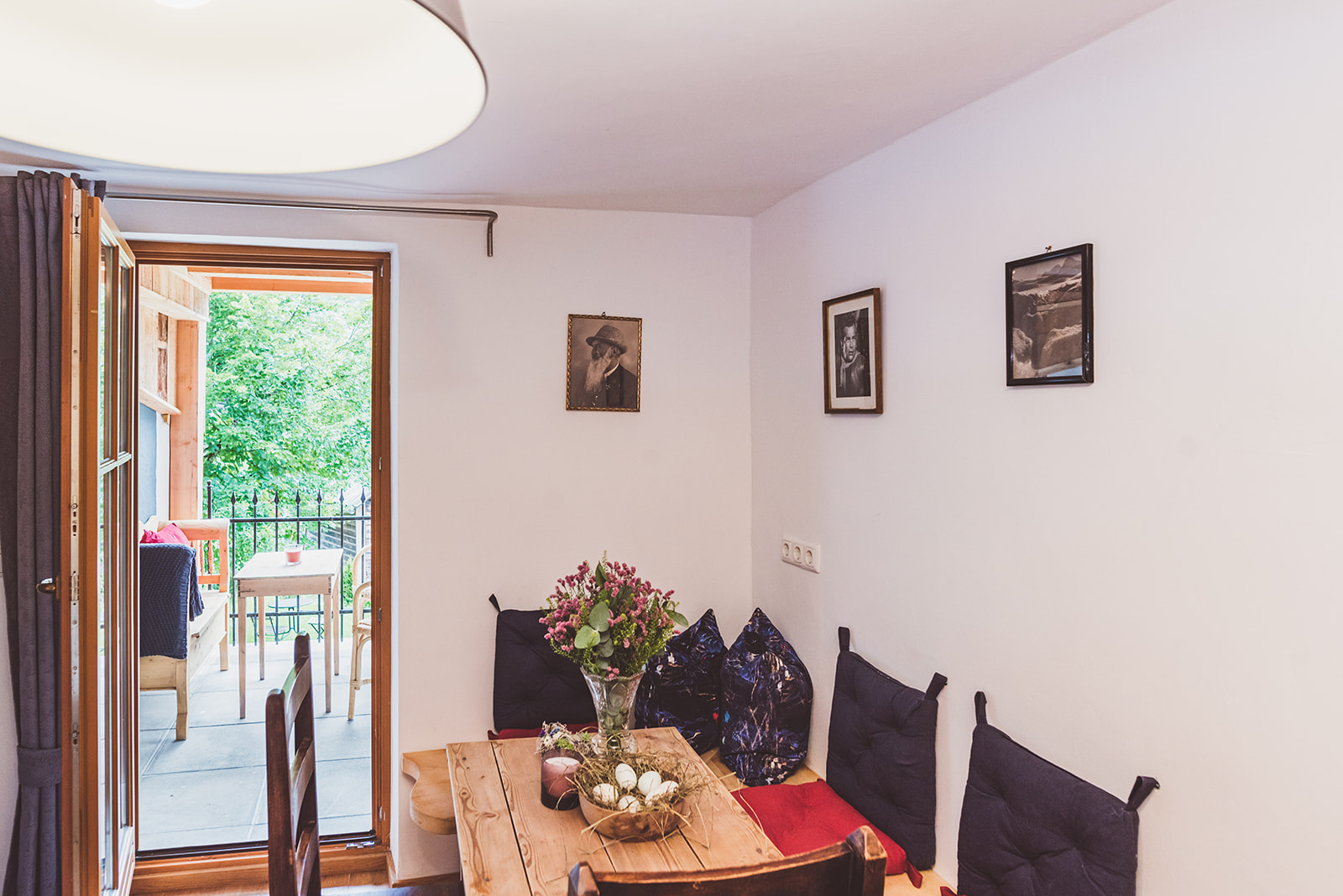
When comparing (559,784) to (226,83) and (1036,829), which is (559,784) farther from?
(226,83)

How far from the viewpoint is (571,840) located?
186 cm

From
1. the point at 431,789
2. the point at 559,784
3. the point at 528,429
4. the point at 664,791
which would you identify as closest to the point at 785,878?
the point at 664,791

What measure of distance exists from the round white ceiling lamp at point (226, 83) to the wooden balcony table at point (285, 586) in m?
3.28

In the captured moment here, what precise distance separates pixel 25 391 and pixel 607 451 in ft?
5.65

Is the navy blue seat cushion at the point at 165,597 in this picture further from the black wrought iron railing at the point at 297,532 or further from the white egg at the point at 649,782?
the white egg at the point at 649,782

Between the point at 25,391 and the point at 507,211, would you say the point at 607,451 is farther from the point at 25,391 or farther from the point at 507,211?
the point at 25,391

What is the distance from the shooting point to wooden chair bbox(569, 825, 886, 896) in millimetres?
1060

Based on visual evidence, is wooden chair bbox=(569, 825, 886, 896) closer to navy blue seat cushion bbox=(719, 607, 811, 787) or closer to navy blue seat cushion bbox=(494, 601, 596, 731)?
navy blue seat cushion bbox=(719, 607, 811, 787)

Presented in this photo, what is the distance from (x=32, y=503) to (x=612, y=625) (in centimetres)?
160

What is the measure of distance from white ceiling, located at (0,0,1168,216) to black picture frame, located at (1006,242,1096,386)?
16.5 inches

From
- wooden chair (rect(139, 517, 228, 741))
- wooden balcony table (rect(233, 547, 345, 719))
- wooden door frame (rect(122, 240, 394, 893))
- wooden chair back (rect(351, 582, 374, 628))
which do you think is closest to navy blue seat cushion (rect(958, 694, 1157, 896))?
wooden door frame (rect(122, 240, 394, 893))

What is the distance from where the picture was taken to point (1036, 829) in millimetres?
1725

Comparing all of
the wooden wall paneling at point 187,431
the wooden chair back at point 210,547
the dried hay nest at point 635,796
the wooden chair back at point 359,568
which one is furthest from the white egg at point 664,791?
the wooden wall paneling at point 187,431

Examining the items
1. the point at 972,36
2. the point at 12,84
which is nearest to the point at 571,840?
the point at 12,84
